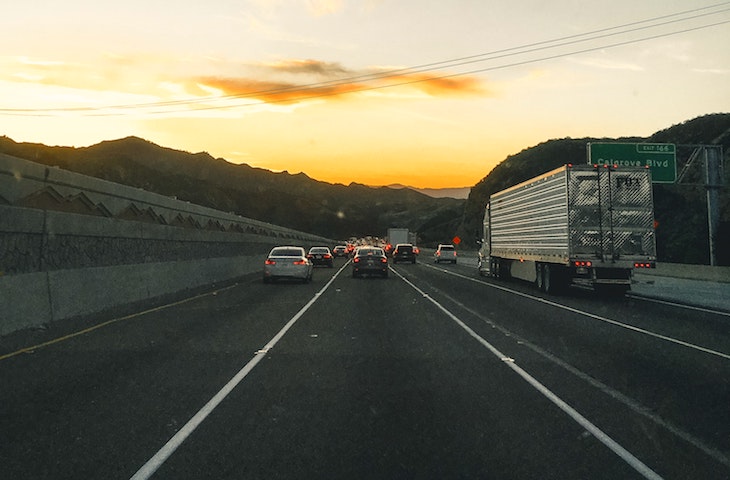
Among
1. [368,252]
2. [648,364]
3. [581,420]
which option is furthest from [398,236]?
[581,420]

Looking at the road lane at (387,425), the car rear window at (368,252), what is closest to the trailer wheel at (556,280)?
the car rear window at (368,252)

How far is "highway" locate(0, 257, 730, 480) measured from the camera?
5.18 meters

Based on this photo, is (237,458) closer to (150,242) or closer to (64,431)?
(64,431)

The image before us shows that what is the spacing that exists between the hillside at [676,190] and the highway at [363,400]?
77.6ft

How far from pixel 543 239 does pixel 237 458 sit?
20569 mm

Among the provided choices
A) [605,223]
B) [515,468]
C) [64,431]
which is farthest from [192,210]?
[515,468]

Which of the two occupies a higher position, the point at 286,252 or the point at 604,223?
the point at 604,223

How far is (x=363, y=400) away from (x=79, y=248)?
37.2 ft

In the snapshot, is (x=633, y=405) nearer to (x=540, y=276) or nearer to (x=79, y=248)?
(x=79, y=248)

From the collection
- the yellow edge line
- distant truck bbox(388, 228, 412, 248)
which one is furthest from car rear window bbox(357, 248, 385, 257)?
distant truck bbox(388, 228, 412, 248)

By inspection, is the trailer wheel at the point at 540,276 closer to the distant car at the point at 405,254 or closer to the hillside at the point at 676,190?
the hillside at the point at 676,190

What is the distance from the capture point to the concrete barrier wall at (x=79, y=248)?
1279cm

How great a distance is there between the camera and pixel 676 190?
89625 millimetres

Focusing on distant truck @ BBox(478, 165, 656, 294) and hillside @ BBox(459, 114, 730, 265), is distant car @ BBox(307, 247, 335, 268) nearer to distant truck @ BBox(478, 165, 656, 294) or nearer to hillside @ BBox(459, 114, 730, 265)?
hillside @ BBox(459, 114, 730, 265)
